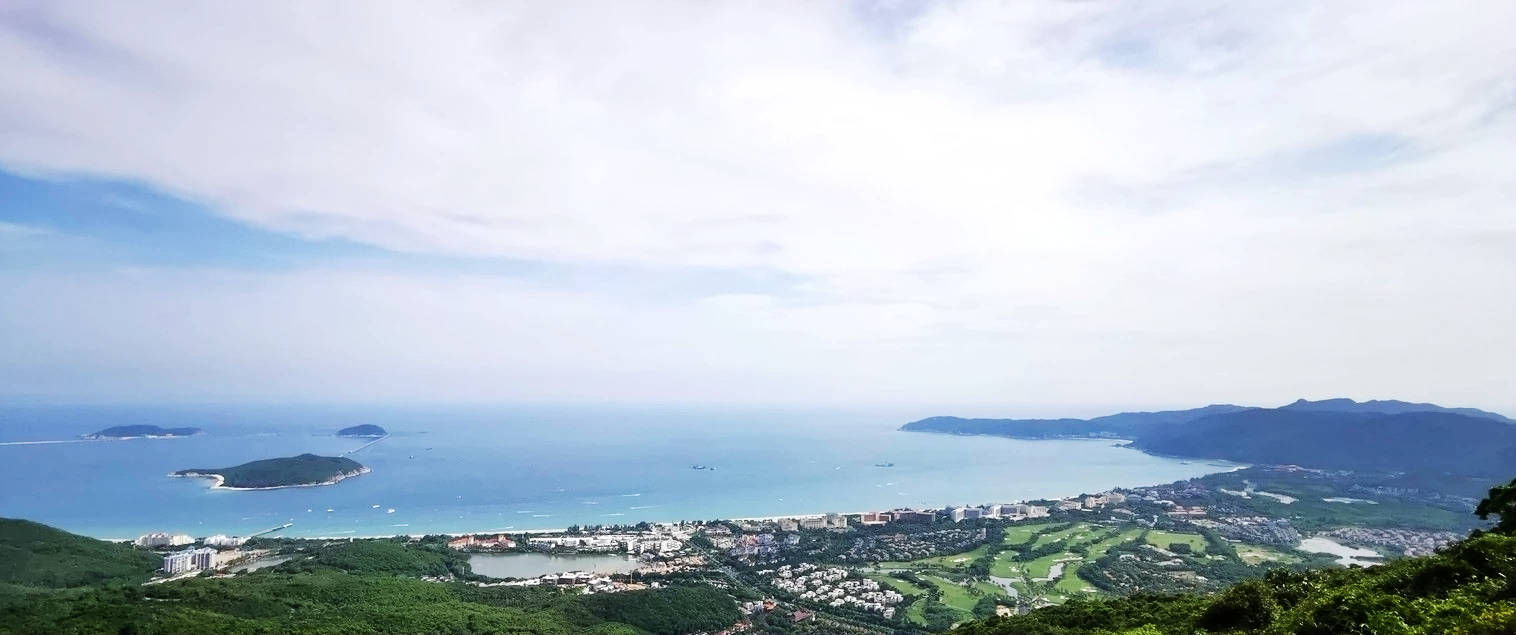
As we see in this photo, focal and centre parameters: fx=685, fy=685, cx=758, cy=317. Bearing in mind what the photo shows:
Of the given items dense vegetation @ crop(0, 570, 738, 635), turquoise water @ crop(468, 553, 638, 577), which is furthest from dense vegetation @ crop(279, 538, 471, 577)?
dense vegetation @ crop(0, 570, 738, 635)

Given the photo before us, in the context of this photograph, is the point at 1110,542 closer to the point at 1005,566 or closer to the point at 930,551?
the point at 1005,566

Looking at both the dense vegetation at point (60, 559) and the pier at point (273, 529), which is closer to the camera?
the dense vegetation at point (60, 559)

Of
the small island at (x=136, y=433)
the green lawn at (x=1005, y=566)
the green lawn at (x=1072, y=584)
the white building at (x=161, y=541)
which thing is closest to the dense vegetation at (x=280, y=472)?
the white building at (x=161, y=541)

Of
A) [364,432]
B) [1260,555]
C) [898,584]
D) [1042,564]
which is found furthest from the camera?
[364,432]

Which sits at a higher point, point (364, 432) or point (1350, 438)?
point (364, 432)

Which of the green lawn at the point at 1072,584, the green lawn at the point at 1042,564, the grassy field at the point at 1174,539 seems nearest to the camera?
the green lawn at the point at 1072,584

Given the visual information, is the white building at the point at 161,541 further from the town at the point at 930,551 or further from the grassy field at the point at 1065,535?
the grassy field at the point at 1065,535

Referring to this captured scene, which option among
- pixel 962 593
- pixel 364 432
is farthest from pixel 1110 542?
pixel 364 432

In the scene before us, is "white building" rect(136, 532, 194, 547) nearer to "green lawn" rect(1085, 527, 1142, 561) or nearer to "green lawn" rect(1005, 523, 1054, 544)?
"green lawn" rect(1005, 523, 1054, 544)
